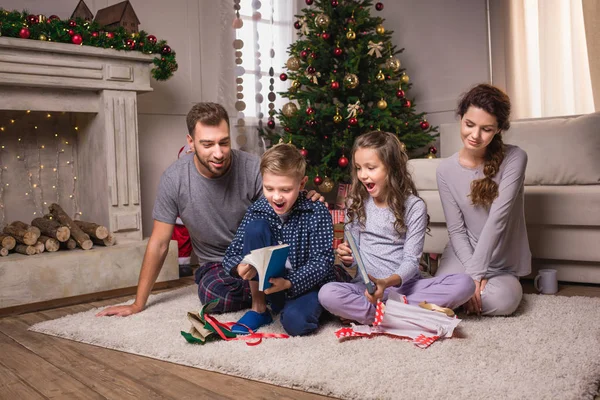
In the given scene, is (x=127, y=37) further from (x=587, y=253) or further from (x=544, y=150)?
(x=587, y=253)

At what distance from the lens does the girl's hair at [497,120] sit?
2.17 m

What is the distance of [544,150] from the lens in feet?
10.4

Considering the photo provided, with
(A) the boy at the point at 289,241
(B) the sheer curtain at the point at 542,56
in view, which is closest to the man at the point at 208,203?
(A) the boy at the point at 289,241

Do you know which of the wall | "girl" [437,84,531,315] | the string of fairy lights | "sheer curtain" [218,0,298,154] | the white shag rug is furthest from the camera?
"sheer curtain" [218,0,298,154]

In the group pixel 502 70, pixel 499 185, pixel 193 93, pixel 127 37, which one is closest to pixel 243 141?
pixel 193 93

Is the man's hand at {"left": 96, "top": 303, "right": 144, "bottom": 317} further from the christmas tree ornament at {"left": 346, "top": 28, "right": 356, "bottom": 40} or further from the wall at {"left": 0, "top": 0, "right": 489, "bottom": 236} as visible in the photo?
the christmas tree ornament at {"left": 346, "top": 28, "right": 356, "bottom": 40}

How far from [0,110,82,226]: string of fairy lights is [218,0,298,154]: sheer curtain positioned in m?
1.23

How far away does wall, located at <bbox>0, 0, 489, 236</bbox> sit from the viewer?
3861 millimetres

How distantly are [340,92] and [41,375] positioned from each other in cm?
289

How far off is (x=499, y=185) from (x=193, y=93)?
8.32 ft

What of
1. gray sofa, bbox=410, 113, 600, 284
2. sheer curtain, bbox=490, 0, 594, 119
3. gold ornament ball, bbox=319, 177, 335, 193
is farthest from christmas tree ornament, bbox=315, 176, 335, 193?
sheer curtain, bbox=490, 0, 594, 119

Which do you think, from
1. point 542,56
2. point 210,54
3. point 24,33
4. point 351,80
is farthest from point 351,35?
point 24,33

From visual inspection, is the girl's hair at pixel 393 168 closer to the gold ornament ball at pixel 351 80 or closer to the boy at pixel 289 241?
the boy at pixel 289 241

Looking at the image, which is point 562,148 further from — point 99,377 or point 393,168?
point 99,377
